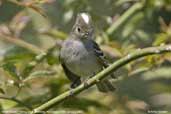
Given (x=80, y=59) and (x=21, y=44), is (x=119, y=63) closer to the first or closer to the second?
(x=21, y=44)

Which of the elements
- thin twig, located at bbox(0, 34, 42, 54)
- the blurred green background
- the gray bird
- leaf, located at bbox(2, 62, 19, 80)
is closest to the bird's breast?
the gray bird

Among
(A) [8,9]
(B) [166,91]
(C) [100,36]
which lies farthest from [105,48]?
(A) [8,9]

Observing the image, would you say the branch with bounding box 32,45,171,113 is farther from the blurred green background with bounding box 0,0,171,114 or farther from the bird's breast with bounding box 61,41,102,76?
the bird's breast with bounding box 61,41,102,76

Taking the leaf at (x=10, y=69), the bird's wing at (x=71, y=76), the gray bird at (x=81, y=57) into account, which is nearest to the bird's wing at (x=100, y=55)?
the gray bird at (x=81, y=57)

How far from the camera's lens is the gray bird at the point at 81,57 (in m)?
3.16

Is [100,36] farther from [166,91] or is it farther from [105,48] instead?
[166,91]

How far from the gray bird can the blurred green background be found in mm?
74

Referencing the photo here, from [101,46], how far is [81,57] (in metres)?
0.38

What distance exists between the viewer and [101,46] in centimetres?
302

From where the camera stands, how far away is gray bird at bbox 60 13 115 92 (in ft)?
10.4

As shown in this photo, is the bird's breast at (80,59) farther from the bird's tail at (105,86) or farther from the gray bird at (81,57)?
the bird's tail at (105,86)

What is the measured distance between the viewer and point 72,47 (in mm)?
3377

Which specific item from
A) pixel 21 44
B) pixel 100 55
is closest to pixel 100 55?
pixel 100 55

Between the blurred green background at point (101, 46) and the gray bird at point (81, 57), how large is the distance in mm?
74
